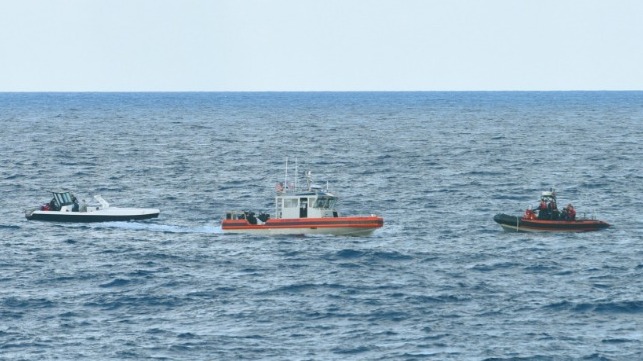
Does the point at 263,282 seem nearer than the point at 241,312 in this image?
No

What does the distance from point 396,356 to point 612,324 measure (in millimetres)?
11314

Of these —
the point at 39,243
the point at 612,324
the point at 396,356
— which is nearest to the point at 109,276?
the point at 39,243

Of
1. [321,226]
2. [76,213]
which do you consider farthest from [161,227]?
[321,226]

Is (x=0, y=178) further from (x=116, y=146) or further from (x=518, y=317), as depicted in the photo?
(x=518, y=317)

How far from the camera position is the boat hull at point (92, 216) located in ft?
287

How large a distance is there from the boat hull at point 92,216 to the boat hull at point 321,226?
1181 centimetres

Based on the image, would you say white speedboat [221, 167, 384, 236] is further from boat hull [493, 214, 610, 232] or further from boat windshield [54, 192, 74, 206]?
boat windshield [54, 192, 74, 206]

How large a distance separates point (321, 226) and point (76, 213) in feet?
65.4

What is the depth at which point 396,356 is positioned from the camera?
158 feet

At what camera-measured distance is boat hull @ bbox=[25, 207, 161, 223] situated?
3440 inches

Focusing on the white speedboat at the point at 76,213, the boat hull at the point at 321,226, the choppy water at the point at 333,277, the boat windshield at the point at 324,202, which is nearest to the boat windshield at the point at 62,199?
the white speedboat at the point at 76,213

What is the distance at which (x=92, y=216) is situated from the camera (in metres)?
87.4

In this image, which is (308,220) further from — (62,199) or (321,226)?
(62,199)

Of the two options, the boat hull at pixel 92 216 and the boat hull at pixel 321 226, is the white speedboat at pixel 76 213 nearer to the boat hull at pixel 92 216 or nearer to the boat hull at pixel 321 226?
the boat hull at pixel 92 216
